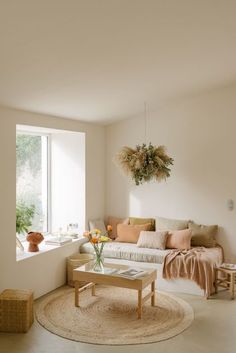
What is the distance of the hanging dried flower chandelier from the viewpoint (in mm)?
5086

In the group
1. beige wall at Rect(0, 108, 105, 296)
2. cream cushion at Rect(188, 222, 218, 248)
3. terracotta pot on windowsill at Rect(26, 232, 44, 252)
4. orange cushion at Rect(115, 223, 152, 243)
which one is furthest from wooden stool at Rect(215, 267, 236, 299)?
terracotta pot on windowsill at Rect(26, 232, 44, 252)

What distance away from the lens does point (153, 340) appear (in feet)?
12.9

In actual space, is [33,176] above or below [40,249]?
above

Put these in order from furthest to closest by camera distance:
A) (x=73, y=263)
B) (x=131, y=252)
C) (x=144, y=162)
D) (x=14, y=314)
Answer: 1. (x=131, y=252)
2. (x=73, y=263)
3. (x=144, y=162)
4. (x=14, y=314)

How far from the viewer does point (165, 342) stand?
3.89 meters

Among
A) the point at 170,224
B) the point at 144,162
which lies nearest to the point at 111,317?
the point at 144,162

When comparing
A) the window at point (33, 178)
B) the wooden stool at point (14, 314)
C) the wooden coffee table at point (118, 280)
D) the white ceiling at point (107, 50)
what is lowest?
the wooden stool at point (14, 314)

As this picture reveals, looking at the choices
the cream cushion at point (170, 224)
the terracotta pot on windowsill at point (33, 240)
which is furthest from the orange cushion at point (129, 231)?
the terracotta pot on windowsill at point (33, 240)

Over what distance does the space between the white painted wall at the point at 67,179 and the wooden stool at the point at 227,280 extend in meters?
2.25

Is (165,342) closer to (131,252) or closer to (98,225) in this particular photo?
(131,252)

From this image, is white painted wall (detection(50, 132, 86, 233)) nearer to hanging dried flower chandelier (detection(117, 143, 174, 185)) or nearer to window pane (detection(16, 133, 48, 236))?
window pane (detection(16, 133, 48, 236))

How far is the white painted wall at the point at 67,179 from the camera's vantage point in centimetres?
644

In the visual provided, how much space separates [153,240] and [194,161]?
1453 mm

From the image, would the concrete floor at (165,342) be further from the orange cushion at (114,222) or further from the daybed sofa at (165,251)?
the orange cushion at (114,222)
